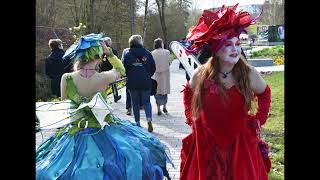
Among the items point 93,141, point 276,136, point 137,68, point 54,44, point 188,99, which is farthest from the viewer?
point 54,44

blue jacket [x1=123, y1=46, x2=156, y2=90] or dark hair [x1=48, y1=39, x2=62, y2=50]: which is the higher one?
dark hair [x1=48, y1=39, x2=62, y2=50]

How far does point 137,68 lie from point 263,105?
518cm

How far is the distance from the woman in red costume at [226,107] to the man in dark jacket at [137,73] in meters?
4.86

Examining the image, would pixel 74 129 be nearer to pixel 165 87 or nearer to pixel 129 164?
pixel 129 164

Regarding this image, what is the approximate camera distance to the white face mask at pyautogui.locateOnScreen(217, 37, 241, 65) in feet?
11.5

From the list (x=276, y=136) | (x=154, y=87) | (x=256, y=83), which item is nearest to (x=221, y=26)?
(x=256, y=83)

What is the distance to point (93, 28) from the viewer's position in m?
24.6

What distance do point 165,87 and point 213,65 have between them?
6.84 m

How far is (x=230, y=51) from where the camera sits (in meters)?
3.53

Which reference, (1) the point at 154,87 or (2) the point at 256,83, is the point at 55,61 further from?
(2) the point at 256,83

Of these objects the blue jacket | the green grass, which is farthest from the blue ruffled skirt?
the blue jacket

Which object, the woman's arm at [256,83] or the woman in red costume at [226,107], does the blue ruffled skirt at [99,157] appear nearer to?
the woman in red costume at [226,107]

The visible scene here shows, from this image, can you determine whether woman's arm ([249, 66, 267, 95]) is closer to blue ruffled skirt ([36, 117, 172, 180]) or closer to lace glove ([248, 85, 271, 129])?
lace glove ([248, 85, 271, 129])
